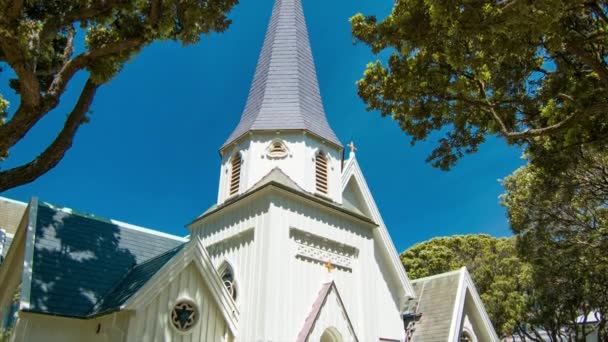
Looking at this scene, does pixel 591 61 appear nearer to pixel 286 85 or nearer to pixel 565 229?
pixel 286 85

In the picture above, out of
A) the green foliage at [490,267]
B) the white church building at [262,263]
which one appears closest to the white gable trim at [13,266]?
the white church building at [262,263]

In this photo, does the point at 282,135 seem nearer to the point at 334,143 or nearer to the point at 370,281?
the point at 334,143

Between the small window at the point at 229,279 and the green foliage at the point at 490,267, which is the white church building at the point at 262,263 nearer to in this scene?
the small window at the point at 229,279

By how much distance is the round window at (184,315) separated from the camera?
12.7m

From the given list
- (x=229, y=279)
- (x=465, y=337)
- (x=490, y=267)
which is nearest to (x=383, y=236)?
(x=465, y=337)

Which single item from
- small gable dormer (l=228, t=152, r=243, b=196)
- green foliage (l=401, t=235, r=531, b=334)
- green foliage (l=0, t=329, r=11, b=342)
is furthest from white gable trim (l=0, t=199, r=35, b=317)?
green foliage (l=401, t=235, r=531, b=334)

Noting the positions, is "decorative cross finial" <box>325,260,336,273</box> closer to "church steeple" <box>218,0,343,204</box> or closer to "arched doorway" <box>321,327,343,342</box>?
"arched doorway" <box>321,327,343,342</box>

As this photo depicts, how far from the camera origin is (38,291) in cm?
1277

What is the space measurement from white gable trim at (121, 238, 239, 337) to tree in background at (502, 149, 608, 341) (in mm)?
11661

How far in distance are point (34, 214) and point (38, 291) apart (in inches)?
109

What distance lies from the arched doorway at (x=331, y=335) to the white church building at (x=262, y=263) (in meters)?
0.03

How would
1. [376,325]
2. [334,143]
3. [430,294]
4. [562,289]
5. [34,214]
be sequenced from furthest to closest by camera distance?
[562,289], [430,294], [334,143], [376,325], [34,214]

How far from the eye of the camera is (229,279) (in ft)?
50.1

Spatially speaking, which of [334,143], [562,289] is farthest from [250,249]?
[562,289]
